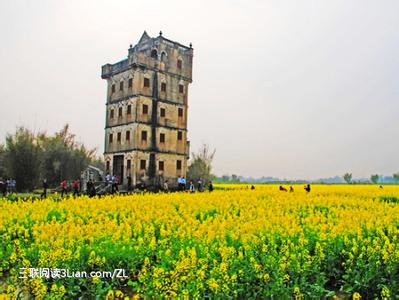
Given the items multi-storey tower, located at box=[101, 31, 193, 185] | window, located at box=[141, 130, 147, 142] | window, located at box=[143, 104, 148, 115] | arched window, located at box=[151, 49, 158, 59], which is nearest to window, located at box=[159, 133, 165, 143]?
multi-storey tower, located at box=[101, 31, 193, 185]

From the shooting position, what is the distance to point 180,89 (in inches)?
1758

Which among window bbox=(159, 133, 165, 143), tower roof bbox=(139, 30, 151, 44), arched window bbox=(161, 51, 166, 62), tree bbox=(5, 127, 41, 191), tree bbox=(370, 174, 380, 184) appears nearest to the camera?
tree bbox=(5, 127, 41, 191)

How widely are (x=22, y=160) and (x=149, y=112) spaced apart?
14155mm

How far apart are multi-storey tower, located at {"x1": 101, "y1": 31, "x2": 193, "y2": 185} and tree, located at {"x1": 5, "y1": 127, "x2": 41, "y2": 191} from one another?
7.75 metres

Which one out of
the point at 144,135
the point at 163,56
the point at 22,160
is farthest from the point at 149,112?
the point at 22,160

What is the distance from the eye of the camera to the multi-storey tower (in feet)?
131

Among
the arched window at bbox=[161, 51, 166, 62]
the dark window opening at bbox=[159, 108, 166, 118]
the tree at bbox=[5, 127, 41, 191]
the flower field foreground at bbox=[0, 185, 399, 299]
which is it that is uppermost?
the arched window at bbox=[161, 51, 166, 62]

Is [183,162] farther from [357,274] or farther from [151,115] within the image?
[357,274]

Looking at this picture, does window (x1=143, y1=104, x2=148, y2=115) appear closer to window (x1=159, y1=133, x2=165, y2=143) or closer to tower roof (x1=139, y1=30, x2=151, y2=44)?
window (x1=159, y1=133, x2=165, y2=143)

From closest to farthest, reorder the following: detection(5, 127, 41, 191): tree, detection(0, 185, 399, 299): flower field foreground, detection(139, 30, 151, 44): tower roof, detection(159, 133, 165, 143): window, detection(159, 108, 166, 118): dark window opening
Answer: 1. detection(0, 185, 399, 299): flower field foreground
2. detection(5, 127, 41, 191): tree
3. detection(159, 133, 165, 143): window
4. detection(159, 108, 166, 118): dark window opening
5. detection(139, 30, 151, 44): tower roof

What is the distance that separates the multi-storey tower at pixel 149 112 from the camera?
3981 centimetres

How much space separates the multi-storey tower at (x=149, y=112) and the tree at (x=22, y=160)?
7.75 metres

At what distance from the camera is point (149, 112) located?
40938mm

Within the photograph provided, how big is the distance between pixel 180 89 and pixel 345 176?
9103 centimetres
